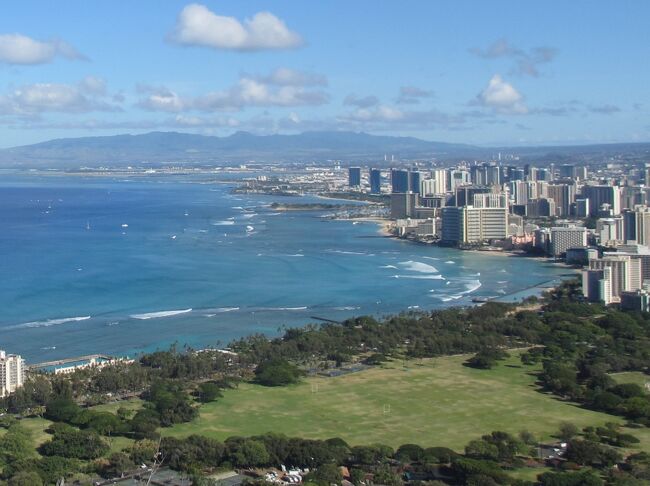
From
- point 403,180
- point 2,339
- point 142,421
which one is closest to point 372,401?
point 142,421

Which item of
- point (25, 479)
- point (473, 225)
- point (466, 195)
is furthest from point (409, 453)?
point (466, 195)

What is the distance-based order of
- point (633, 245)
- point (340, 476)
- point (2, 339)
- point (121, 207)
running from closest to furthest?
point (340, 476) → point (2, 339) → point (633, 245) → point (121, 207)

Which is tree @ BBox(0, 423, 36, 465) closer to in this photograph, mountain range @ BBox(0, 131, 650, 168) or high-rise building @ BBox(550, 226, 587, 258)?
high-rise building @ BBox(550, 226, 587, 258)

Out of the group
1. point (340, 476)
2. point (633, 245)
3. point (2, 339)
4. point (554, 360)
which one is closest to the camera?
point (340, 476)

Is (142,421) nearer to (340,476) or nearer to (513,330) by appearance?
(340,476)

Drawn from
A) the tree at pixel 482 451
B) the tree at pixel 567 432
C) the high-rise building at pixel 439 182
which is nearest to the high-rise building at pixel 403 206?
the high-rise building at pixel 439 182

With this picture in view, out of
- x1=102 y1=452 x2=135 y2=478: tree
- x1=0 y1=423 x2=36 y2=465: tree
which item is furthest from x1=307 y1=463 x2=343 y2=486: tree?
x1=0 y1=423 x2=36 y2=465: tree

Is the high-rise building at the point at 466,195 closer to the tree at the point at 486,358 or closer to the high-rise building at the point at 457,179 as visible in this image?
the high-rise building at the point at 457,179
